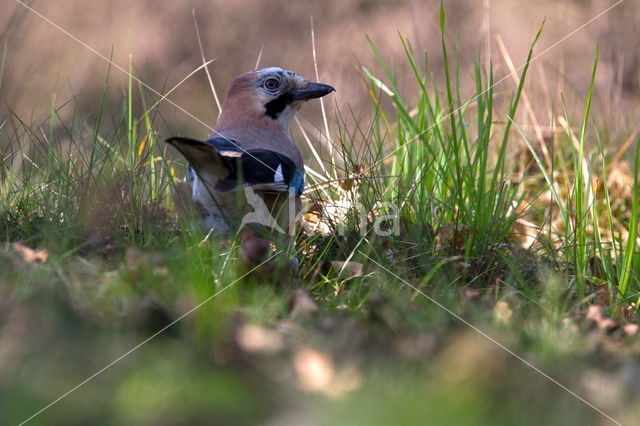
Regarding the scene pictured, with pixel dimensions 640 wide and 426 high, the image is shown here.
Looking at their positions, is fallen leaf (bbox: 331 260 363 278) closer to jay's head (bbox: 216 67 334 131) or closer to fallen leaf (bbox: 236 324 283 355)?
fallen leaf (bbox: 236 324 283 355)

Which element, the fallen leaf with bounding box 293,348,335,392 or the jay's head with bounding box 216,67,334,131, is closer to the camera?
the fallen leaf with bounding box 293,348,335,392

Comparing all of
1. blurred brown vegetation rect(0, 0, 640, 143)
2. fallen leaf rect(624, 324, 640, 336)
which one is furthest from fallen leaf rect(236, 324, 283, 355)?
blurred brown vegetation rect(0, 0, 640, 143)

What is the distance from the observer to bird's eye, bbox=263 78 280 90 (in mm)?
3355

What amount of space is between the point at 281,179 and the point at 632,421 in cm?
161

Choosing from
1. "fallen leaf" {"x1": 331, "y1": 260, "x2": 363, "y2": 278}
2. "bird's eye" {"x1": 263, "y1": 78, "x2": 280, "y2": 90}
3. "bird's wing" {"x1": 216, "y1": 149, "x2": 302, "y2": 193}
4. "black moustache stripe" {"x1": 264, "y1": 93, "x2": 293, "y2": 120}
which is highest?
"bird's eye" {"x1": 263, "y1": 78, "x2": 280, "y2": 90}

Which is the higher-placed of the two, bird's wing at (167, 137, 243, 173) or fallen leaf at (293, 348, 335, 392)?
bird's wing at (167, 137, 243, 173)

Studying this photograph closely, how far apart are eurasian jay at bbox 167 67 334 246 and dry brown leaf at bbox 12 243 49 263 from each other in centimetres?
50

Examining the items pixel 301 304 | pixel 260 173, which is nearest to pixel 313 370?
pixel 301 304

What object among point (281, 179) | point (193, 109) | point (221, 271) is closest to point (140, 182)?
point (281, 179)

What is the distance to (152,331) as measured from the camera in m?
1.61

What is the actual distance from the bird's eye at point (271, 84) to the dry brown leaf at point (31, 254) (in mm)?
1448

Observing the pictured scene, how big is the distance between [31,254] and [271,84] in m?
1.54

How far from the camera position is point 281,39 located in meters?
7.90

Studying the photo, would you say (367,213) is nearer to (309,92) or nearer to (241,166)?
(241,166)
